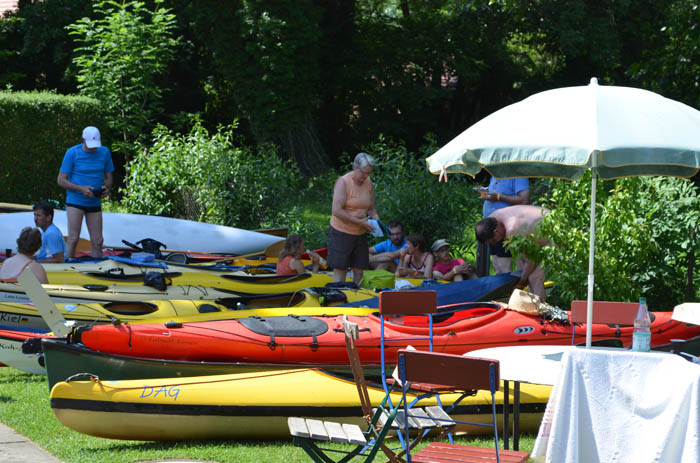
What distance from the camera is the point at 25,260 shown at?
784cm

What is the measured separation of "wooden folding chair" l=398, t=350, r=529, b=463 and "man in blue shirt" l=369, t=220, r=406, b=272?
645 cm

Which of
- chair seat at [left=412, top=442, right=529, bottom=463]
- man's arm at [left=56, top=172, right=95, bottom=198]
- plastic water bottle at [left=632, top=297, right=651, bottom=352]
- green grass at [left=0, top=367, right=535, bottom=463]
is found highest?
man's arm at [left=56, top=172, right=95, bottom=198]

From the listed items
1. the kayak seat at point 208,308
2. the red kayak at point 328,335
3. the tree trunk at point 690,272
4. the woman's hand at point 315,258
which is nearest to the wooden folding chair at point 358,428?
the red kayak at point 328,335

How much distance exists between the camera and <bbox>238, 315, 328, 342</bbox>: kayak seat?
6520mm

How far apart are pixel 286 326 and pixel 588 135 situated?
9.68 feet

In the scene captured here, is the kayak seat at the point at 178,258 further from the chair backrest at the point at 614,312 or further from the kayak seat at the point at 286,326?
the chair backrest at the point at 614,312

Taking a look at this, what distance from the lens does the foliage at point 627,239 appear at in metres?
7.92

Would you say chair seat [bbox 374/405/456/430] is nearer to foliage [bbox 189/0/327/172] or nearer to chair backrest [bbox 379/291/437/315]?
chair backrest [bbox 379/291/437/315]

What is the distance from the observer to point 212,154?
47.1 feet

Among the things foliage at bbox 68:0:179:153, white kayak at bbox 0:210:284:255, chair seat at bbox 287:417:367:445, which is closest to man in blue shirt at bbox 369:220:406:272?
white kayak at bbox 0:210:284:255

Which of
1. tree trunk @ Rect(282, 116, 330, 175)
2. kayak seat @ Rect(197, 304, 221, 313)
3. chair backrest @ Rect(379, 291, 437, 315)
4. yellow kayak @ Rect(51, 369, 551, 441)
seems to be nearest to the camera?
yellow kayak @ Rect(51, 369, 551, 441)

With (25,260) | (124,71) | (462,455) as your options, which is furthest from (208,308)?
(124,71)

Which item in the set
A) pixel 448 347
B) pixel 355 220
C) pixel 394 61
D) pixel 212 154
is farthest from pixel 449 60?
pixel 448 347

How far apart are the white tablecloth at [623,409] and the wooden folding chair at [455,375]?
0.83 ft
